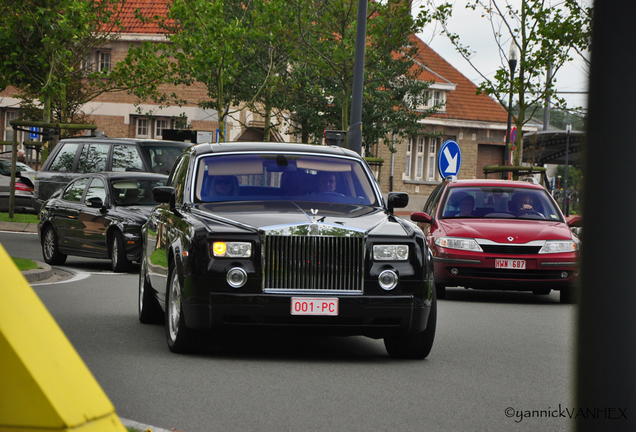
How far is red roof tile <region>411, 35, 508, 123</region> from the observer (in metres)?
56.0

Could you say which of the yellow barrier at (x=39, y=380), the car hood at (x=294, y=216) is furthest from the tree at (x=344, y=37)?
the yellow barrier at (x=39, y=380)

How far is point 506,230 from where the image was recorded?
520 inches

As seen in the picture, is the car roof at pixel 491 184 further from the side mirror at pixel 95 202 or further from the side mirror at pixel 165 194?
the side mirror at pixel 165 194

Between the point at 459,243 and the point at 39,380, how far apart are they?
11.3 metres

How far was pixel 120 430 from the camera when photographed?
2.35 metres

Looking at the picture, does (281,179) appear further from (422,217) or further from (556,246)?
(556,246)

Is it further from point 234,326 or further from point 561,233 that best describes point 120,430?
point 561,233

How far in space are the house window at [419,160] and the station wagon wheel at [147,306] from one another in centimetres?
4656

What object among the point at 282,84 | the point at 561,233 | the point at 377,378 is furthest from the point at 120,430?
the point at 282,84

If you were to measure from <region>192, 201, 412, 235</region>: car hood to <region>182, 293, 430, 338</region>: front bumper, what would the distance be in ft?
1.70

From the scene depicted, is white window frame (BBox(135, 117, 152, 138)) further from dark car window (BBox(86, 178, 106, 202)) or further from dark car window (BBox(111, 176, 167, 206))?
dark car window (BBox(111, 176, 167, 206))

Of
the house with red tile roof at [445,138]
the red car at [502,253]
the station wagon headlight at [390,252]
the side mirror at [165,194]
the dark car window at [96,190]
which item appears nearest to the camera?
the station wagon headlight at [390,252]

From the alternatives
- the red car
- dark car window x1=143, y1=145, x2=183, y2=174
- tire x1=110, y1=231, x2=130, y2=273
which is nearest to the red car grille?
the red car

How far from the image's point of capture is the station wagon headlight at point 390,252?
752 cm
